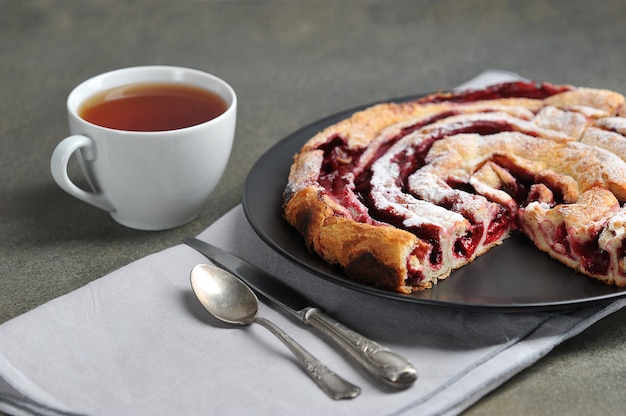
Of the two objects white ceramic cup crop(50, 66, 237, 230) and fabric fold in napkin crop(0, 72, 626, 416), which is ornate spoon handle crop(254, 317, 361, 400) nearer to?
fabric fold in napkin crop(0, 72, 626, 416)

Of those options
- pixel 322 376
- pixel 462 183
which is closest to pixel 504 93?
pixel 462 183

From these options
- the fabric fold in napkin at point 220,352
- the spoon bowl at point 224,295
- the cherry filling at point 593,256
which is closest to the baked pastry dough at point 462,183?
the cherry filling at point 593,256

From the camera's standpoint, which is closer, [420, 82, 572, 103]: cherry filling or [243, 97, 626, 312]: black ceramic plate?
[243, 97, 626, 312]: black ceramic plate

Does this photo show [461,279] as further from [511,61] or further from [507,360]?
[511,61]

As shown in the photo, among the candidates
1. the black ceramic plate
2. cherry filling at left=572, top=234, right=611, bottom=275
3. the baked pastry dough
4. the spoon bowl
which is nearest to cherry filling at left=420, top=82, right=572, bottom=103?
the baked pastry dough

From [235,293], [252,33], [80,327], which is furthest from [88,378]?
[252,33]

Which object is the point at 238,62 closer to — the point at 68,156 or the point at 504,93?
the point at 504,93
